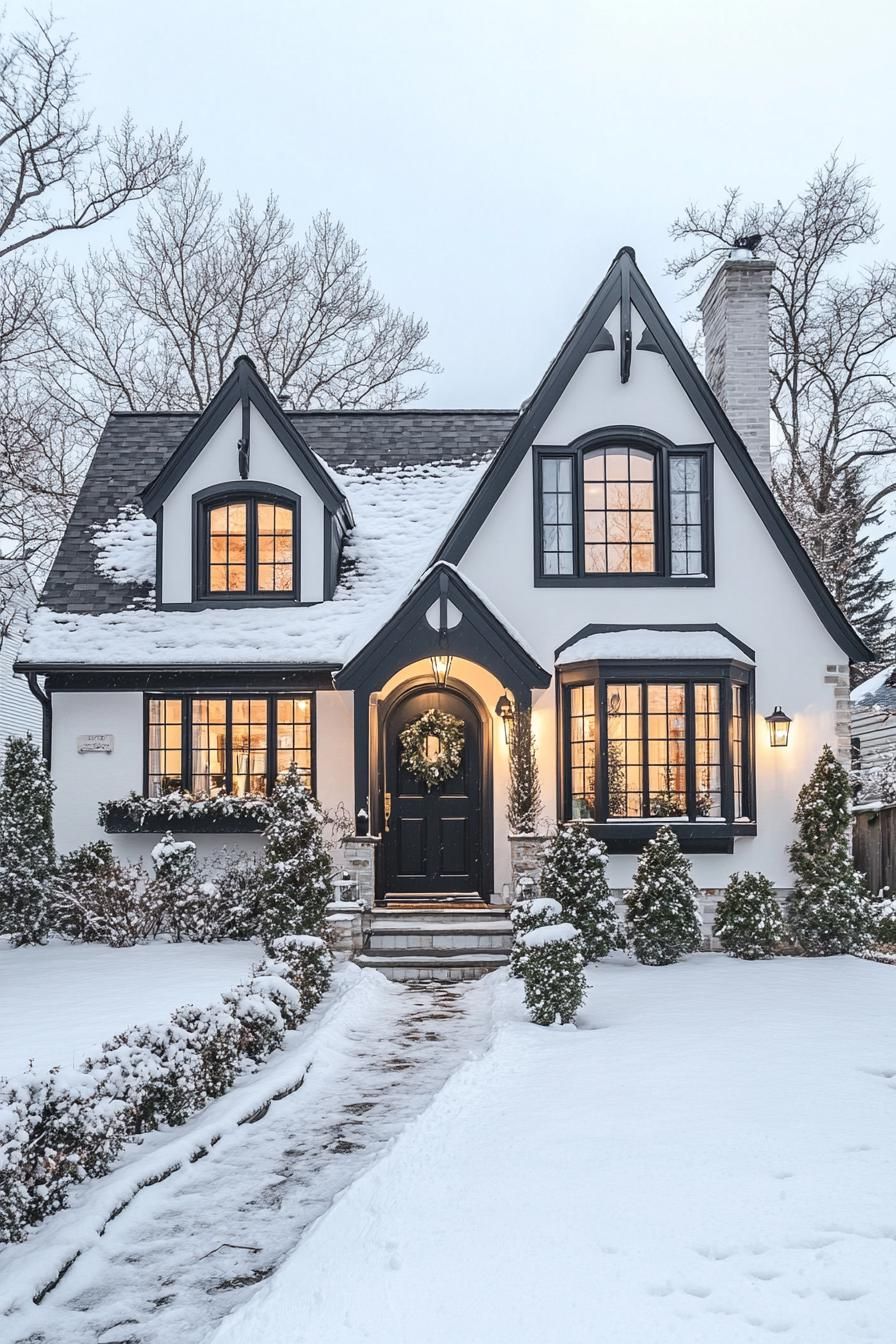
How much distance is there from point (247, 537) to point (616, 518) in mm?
4757

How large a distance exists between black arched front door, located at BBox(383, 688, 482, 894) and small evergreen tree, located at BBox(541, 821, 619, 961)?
2.50 meters

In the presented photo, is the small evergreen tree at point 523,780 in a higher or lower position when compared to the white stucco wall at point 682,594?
lower

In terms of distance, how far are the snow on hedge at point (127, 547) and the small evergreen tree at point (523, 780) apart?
18.1 ft

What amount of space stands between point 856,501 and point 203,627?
637 inches

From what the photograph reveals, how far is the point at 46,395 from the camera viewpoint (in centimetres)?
2642

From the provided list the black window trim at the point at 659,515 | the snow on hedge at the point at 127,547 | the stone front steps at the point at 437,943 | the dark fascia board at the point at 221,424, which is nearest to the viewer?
the stone front steps at the point at 437,943

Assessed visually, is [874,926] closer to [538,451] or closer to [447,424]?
[538,451]

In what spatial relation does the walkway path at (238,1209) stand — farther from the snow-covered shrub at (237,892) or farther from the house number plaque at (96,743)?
the house number plaque at (96,743)

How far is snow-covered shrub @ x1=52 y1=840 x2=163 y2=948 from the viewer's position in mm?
13531

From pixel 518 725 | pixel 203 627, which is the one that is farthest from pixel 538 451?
pixel 203 627

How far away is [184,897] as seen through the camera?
45.4 ft

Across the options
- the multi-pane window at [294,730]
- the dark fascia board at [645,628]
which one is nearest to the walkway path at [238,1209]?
the multi-pane window at [294,730]

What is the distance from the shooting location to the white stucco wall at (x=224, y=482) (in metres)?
15.4

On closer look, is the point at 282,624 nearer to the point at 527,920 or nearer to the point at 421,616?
the point at 421,616
